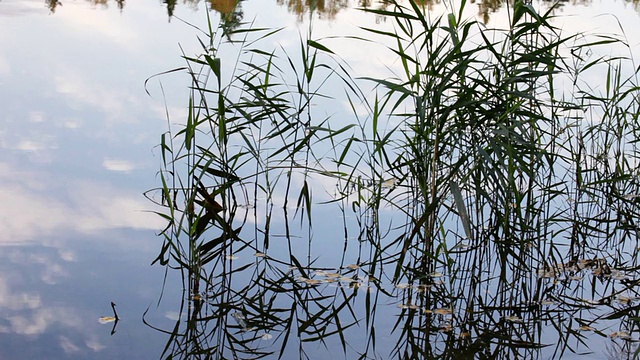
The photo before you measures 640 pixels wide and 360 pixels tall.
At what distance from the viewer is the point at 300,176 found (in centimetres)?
455

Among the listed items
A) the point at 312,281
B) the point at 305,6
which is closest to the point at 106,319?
the point at 312,281

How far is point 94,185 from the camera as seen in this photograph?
14.0 ft

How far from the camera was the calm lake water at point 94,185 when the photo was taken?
2.94m

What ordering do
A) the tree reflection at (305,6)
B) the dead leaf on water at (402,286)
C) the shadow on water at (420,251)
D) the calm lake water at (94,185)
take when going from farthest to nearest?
the tree reflection at (305,6)
the dead leaf on water at (402,286)
the shadow on water at (420,251)
the calm lake water at (94,185)

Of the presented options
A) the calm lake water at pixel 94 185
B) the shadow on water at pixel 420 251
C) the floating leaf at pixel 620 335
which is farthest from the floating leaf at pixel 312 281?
the floating leaf at pixel 620 335

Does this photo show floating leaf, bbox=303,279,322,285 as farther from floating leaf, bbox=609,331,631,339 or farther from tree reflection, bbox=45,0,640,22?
tree reflection, bbox=45,0,640,22

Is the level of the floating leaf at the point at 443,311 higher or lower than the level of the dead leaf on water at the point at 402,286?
lower

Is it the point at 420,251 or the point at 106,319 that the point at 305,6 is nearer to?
the point at 420,251

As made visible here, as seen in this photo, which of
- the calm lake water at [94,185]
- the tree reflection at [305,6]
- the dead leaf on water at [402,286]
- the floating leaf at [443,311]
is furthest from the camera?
the tree reflection at [305,6]

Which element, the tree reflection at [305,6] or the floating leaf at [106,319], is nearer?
the floating leaf at [106,319]

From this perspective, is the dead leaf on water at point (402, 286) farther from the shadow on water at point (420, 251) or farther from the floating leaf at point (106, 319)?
the floating leaf at point (106, 319)

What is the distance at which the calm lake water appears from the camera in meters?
2.94

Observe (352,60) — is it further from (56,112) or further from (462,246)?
(462,246)

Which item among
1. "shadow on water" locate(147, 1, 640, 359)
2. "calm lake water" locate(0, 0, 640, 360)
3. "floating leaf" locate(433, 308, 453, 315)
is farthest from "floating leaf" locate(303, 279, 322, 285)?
"floating leaf" locate(433, 308, 453, 315)
